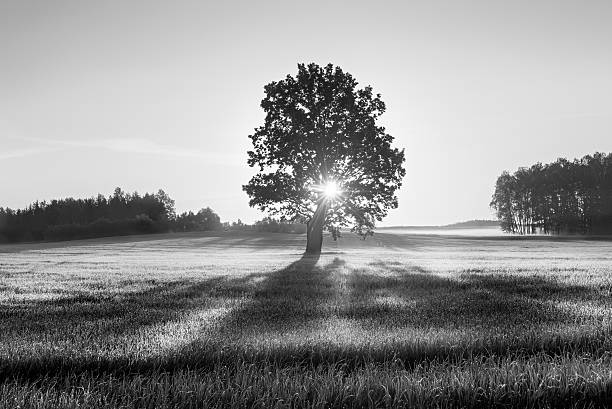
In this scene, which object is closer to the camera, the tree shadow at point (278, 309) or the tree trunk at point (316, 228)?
the tree shadow at point (278, 309)

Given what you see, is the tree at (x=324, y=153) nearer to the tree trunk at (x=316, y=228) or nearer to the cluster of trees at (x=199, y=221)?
the tree trunk at (x=316, y=228)

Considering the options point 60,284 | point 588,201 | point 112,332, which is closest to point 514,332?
point 112,332

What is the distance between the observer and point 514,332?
16.7ft

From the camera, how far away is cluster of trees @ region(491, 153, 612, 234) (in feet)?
300

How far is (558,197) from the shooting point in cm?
9719

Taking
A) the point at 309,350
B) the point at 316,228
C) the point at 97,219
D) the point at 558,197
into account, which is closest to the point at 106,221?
the point at 97,219

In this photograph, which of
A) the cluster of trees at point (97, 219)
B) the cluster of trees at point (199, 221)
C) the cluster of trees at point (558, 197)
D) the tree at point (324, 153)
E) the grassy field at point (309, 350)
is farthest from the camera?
the cluster of trees at point (199, 221)

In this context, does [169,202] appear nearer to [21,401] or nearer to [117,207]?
[117,207]

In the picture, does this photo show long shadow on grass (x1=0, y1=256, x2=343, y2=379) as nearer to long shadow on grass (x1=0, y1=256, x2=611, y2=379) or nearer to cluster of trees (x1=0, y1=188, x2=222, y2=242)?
long shadow on grass (x1=0, y1=256, x2=611, y2=379)

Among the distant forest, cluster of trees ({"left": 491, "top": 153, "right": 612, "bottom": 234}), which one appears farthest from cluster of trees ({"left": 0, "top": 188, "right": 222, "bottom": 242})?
cluster of trees ({"left": 491, "top": 153, "right": 612, "bottom": 234})

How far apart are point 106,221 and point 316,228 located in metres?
94.7

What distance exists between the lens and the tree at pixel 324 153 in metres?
33.1

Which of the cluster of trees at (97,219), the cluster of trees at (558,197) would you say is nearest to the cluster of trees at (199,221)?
the cluster of trees at (97,219)

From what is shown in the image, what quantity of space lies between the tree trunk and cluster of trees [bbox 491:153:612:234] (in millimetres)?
78921
